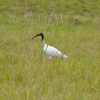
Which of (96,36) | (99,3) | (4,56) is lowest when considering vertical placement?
(99,3)

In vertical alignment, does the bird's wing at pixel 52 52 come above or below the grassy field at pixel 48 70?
below

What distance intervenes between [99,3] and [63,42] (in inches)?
405

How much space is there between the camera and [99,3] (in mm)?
19406

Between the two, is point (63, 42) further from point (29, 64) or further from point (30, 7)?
point (30, 7)

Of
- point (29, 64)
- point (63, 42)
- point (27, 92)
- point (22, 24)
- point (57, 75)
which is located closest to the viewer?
point (27, 92)

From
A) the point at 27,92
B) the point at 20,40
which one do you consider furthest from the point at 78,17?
the point at 27,92

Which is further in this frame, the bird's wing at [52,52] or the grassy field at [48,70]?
the bird's wing at [52,52]

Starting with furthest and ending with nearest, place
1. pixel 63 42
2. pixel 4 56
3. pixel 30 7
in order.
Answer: pixel 30 7
pixel 63 42
pixel 4 56

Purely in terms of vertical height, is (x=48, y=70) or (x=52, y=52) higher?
(x=48, y=70)

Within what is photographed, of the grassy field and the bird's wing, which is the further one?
the bird's wing

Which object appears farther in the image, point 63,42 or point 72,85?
point 63,42

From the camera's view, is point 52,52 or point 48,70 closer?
point 48,70

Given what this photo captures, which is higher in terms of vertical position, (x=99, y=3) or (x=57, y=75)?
(x=57, y=75)

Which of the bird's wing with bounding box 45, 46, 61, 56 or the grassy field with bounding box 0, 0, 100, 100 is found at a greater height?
the grassy field with bounding box 0, 0, 100, 100
